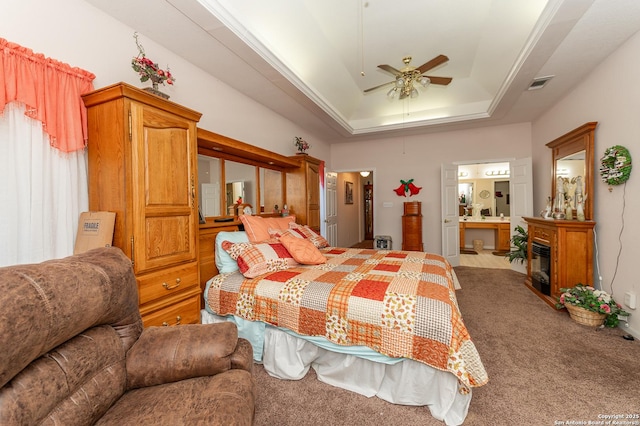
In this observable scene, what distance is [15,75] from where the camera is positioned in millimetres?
1489

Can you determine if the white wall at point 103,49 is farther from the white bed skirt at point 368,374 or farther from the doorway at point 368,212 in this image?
the doorway at point 368,212

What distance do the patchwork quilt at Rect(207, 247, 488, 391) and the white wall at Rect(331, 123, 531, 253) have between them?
3605 mm

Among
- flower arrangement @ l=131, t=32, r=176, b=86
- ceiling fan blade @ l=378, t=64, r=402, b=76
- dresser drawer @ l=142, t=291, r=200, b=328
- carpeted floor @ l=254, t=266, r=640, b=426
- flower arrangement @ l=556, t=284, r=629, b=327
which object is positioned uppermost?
ceiling fan blade @ l=378, t=64, r=402, b=76

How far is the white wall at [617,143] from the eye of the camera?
2.45m

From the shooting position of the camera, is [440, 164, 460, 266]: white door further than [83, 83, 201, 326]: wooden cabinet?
Yes

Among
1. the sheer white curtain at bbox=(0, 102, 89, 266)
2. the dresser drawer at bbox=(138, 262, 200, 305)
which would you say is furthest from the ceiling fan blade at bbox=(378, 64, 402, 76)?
the sheer white curtain at bbox=(0, 102, 89, 266)

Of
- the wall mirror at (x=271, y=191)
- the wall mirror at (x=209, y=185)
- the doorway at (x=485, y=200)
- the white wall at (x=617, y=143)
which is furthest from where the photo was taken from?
the doorway at (x=485, y=200)

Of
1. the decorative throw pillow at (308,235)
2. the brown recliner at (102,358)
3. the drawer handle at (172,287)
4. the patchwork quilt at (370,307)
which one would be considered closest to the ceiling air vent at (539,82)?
the patchwork quilt at (370,307)

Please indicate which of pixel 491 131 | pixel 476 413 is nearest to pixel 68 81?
pixel 476 413

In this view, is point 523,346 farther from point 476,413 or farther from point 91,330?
point 91,330

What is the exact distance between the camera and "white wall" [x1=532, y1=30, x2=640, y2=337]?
8.02 feet

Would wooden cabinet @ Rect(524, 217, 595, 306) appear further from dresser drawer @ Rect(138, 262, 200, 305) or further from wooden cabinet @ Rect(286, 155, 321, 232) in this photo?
dresser drawer @ Rect(138, 262, 200, 305)

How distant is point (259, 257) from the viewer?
2.27 meters

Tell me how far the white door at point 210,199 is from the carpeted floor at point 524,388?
1693 mm
